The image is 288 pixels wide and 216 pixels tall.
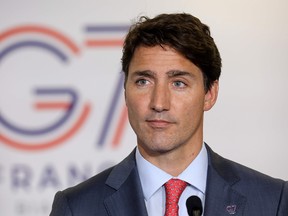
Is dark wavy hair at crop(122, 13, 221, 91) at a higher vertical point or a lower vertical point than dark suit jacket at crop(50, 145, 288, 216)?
higher

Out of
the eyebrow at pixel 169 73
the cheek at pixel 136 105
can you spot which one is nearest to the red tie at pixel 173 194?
the cheek at pixel 136 105

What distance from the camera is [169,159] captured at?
100 inches

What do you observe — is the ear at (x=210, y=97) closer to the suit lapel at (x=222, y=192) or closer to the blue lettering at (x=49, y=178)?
→ the suit lapel at (x=222, y=192)

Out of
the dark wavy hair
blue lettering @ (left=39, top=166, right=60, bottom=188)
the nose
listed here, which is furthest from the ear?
blue lettering @ (left=39, top=166, right=60, bottom=188)

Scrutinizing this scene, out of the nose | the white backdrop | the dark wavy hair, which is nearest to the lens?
the nose

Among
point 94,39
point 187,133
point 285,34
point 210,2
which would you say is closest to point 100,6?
point 94,39

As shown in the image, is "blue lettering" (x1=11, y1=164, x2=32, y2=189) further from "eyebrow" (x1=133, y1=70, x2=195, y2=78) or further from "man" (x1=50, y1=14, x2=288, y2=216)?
"eyebrow" (x1=133, y1=70, x2=195, y2=78)

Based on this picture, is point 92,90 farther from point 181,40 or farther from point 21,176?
point 181,40

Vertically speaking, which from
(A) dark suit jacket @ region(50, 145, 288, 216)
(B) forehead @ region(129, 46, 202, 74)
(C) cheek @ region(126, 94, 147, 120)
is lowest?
(A) dark suit jacket @ region(50, 145, 288, 216)

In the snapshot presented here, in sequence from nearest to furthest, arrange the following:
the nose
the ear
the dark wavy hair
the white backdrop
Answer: the nose, the dark wavy hair, the ear, the white backdrop

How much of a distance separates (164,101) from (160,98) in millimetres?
16

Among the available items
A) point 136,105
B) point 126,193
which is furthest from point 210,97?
point 126,193

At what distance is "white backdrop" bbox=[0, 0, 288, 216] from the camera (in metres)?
3.94

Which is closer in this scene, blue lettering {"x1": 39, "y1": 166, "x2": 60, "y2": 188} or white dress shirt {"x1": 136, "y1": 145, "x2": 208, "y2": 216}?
white dress shirt {"x1": 136, "y1": 145, "x2": 208, "y2": 216}
